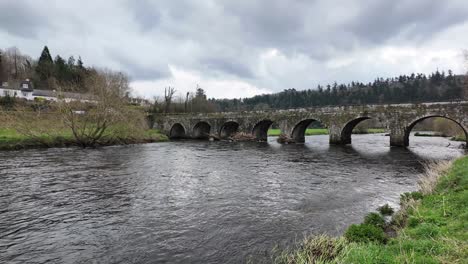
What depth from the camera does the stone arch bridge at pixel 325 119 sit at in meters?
31.1

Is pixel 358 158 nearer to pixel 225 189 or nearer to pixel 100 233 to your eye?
pixel 225 189

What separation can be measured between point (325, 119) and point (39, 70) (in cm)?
9322

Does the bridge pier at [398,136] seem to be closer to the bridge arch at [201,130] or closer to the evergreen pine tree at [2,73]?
the bridge arch at [201,130]

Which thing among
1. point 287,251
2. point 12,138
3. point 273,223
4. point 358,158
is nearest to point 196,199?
point 273,223

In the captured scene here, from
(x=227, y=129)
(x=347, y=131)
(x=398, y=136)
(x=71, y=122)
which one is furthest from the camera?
(x=227, y=129)

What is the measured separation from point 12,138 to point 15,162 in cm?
1329

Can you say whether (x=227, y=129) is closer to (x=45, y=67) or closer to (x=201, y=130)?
(x=201, y=130)

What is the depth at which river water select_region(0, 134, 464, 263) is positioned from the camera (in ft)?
27.0

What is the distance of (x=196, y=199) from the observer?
13297mm

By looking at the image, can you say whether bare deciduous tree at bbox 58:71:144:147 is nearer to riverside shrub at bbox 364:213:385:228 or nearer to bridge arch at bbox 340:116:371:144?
bridge arch at bbox 340:116:371:144

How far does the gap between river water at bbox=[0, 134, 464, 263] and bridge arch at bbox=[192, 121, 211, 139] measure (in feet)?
122

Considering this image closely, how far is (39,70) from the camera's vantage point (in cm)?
9319

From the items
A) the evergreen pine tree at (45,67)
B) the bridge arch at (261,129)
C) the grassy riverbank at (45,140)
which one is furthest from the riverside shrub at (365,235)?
the evergreen pine tree at (45,67)

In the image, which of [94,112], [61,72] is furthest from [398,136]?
[61,72]
